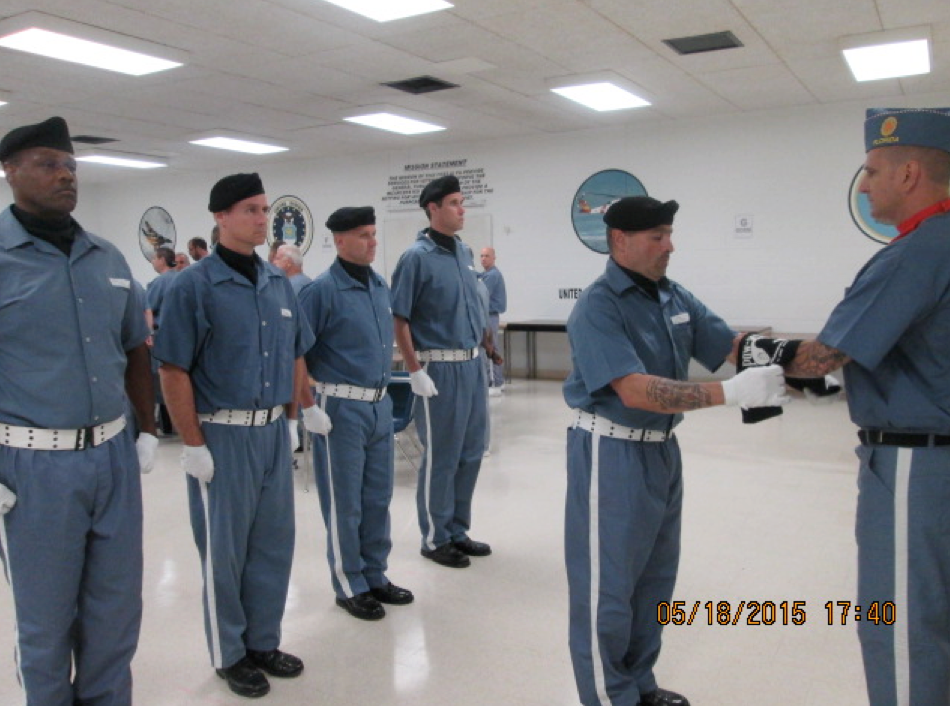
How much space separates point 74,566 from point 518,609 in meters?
1.79

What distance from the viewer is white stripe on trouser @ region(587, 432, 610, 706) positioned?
7.42 ft

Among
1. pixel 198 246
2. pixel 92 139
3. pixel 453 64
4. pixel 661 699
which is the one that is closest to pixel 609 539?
pixel 661 699

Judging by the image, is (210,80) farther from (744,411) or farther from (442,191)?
(744,411)

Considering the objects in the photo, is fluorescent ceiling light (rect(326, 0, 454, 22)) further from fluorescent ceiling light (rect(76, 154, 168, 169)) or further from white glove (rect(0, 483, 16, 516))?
fluorescent ceiling light (rect(76, 154, 168, 169))

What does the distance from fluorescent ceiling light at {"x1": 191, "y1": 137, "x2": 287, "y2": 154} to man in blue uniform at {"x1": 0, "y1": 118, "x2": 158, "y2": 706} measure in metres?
8.32

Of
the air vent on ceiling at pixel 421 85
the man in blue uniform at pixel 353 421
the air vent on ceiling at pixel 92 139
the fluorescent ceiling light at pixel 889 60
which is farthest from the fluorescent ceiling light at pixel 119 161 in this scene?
the fluorescent ceiling light at pixel 889 60

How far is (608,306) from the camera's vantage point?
221cm

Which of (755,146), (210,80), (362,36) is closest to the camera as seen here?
(362,36)

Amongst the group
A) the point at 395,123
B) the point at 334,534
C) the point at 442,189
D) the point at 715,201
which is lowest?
the point at 334,534

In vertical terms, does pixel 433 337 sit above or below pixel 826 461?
above

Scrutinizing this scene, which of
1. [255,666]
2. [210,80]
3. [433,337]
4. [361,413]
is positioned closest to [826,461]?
[433,337]

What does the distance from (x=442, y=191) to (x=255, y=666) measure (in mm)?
2259

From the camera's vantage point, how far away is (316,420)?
123 inches

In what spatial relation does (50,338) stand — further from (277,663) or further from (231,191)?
(277,663)
